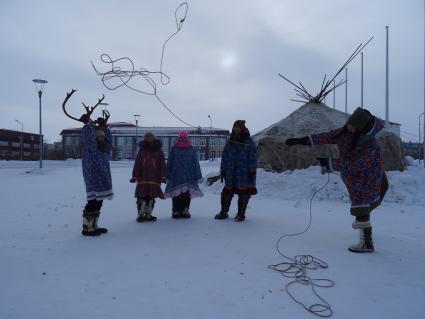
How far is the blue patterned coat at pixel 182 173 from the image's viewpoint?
586cm

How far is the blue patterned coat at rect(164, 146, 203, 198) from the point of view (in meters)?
5.86

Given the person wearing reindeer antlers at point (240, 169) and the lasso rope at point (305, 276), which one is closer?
the lasso rope at point (305, 276)

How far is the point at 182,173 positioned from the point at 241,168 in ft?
3.16

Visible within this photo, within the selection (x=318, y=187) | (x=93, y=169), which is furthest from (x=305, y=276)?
(x=318, y=187)

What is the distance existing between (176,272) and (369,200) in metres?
2.24

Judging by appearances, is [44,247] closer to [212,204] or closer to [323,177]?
[212,204]

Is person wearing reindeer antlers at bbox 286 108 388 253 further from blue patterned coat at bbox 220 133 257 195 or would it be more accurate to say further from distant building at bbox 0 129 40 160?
distant building at bbox 0 129 40 160

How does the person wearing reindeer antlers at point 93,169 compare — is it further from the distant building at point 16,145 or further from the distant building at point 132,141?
the distant building at point 16,145

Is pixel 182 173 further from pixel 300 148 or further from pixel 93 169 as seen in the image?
pixel 300 148

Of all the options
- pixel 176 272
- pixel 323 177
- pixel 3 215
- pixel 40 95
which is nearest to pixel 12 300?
pixel 176 272

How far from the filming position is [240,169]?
5.83 m

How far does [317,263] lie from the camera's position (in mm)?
3619

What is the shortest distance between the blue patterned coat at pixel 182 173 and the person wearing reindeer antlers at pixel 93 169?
1.29 metres

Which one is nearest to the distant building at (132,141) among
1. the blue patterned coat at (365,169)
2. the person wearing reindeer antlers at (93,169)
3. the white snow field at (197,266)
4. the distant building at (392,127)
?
the distant building at (392,127)
